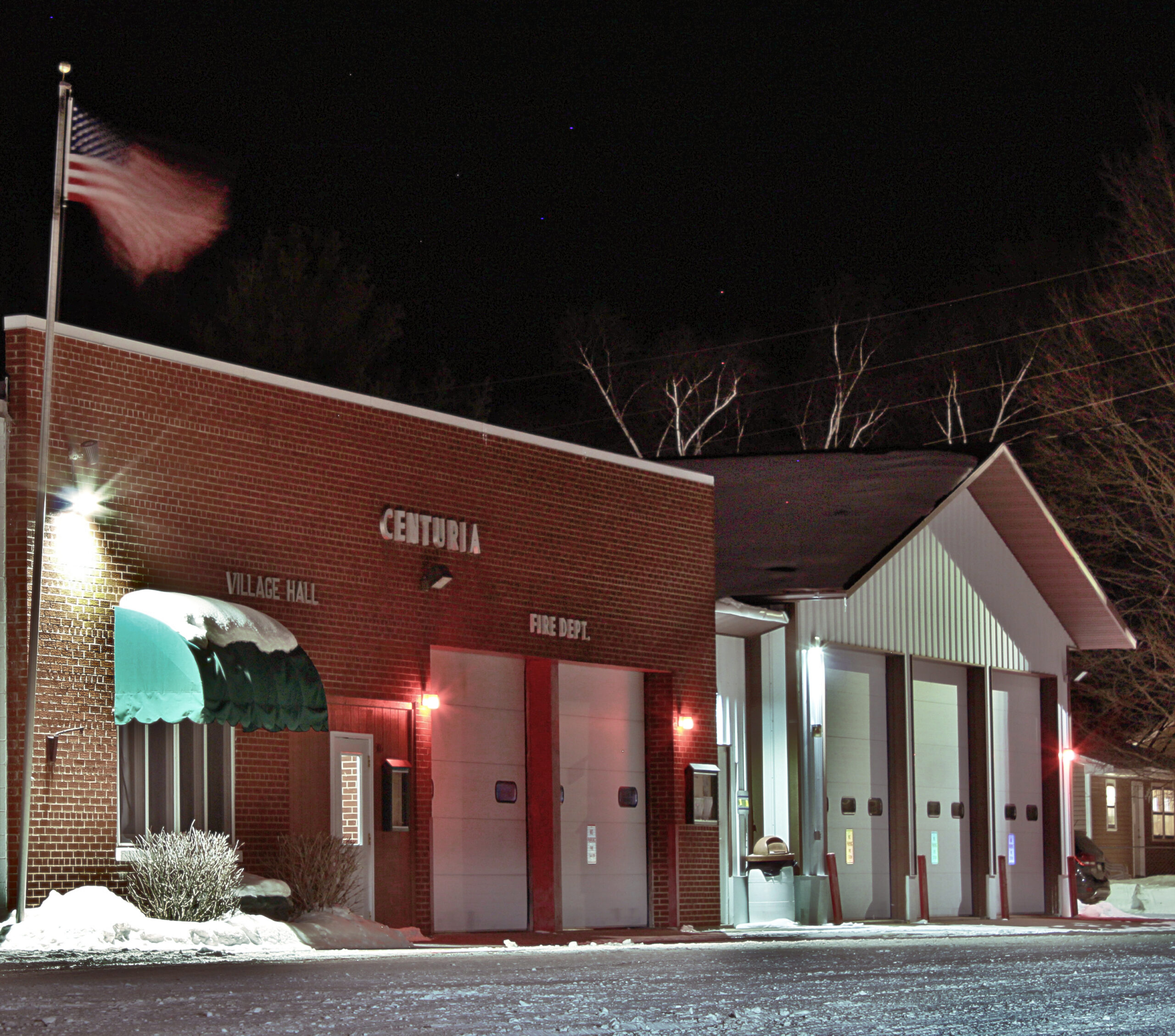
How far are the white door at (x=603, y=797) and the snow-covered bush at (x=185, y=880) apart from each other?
274 inches

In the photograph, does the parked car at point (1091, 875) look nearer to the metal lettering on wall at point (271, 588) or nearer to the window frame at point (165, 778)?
the metal lettering on wall at point (271, 588)

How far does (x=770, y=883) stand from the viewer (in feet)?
87.8

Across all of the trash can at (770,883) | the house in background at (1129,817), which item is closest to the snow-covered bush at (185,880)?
the trash can at (770,883)

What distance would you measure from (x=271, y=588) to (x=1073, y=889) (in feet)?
61.1

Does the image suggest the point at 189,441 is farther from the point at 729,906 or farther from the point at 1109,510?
the point at 1109,510

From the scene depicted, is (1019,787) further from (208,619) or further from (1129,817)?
(208,619)

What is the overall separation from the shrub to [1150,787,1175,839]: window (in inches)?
1167

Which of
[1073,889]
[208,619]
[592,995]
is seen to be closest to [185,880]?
[208,619]

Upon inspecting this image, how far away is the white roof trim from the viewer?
59.4 ft

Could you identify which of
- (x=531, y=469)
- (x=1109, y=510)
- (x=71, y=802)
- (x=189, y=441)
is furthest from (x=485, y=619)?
(x=1109, y=510)

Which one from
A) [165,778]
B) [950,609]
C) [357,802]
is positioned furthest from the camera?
[950,609]

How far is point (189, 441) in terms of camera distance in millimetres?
19172

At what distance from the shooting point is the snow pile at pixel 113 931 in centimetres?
1588

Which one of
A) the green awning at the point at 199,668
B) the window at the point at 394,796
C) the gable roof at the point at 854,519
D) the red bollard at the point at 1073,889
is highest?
the gable roof at the point at 854,519
